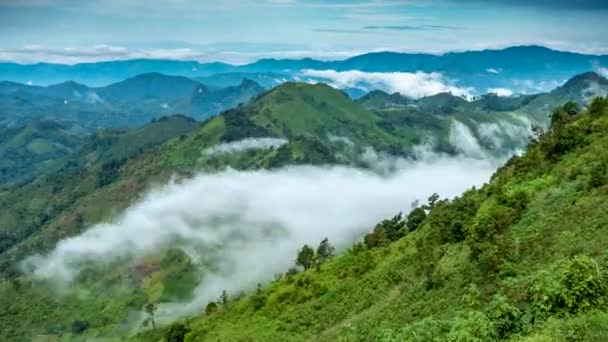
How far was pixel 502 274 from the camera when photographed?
130ft

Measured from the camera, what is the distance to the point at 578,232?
39.4 meters

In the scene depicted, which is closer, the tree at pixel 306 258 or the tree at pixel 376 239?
the tree at pixel 376 239

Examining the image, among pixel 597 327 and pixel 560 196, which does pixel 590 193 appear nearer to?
pixel 560 196

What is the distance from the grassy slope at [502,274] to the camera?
94.5 feet

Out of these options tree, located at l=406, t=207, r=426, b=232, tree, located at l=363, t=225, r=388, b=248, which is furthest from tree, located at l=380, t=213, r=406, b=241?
tree, located at l=363, t=225, r=388, b=248

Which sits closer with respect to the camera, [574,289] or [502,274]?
[574,289]

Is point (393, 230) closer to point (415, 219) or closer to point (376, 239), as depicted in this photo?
point (415, 219)

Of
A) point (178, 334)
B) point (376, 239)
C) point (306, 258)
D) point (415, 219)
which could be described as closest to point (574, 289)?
point (376, 239)

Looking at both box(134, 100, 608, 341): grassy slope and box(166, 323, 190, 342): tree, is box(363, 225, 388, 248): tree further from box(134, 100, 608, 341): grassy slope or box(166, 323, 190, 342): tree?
box(166, 323, 190, 342): tree

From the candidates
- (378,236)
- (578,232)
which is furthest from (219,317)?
(578,232)

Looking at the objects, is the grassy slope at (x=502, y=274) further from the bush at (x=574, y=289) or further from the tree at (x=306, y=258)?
the tree at (x=306, y=258)

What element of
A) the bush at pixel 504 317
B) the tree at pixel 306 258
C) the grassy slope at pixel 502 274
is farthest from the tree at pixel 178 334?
the bush at pixel 504 317

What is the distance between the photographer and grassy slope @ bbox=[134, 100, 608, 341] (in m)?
28.8

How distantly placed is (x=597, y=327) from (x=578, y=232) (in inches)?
590
